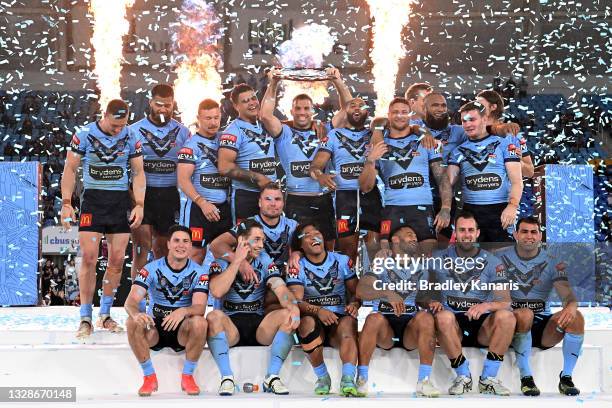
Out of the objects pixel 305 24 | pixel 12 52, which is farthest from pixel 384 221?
pixel 12 52

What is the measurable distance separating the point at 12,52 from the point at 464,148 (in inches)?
517

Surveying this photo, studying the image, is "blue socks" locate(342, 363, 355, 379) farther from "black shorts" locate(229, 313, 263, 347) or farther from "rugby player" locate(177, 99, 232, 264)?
"rugby player" locate(177, 99, 232, 264)

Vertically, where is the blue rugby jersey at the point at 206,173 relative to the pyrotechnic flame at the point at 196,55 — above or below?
below

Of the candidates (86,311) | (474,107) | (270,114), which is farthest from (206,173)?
(474,107)

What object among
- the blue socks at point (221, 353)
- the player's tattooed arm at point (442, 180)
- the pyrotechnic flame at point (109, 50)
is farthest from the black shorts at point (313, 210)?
the pyrotechnic flame at point (109, 50)

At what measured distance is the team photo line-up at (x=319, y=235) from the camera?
5285 mm

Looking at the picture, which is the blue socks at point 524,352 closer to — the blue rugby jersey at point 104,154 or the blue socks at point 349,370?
the blue socks at point 349,370

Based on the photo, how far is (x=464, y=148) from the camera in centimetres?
597

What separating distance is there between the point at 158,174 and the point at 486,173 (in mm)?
2281

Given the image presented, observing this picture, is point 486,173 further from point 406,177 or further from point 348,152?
point 348,152

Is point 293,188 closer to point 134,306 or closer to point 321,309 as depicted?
point 321,309

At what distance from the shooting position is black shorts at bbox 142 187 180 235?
6.18 meters

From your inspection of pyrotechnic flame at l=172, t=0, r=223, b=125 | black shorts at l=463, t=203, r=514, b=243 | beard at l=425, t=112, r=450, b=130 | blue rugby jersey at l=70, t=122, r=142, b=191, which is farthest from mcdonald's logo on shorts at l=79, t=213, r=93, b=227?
pyrotechnic flame at l=172, t=0, r=223, b=125

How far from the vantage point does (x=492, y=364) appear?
5.31 metres
